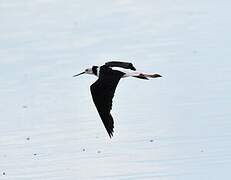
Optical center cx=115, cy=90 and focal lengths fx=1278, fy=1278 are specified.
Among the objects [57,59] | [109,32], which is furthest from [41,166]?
[109,32]

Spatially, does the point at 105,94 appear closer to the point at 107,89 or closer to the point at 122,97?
the point at 107,89

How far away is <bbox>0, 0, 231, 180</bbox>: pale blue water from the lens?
1132 centimetres

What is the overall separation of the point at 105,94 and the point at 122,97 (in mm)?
3574

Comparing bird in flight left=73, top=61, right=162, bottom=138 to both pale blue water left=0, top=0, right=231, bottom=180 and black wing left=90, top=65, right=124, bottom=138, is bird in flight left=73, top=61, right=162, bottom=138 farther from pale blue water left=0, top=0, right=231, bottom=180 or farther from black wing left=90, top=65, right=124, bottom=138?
pale blue water left=0, top=0, right=231, bottom=180

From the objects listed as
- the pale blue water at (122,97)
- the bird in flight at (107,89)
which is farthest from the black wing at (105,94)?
the pale blue water at (122,97)

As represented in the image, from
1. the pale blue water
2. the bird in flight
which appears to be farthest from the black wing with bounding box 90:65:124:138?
the pale blue water

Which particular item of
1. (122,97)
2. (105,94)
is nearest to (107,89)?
(105,94)

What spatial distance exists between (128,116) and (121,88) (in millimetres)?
2053

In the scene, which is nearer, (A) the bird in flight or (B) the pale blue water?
(A) the bird in flight

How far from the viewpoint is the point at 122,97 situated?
47.4 ft

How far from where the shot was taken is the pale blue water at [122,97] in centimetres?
1132

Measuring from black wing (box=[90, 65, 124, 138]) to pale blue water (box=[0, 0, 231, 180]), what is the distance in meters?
0.51

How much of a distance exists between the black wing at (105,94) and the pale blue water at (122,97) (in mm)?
512

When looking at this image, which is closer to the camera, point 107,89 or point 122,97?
point 107,89
